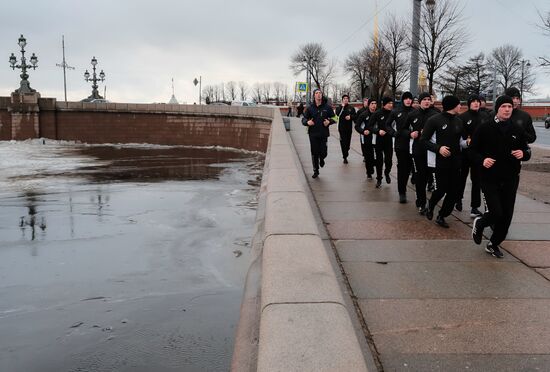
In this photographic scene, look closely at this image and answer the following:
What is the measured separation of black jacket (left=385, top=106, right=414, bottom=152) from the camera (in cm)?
852

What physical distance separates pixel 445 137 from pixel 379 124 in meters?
3.32

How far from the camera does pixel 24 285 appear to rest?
7.69 m

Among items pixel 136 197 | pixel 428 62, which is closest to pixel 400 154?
pixel 136 197

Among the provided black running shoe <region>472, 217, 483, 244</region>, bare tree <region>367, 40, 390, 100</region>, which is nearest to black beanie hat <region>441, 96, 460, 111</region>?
black running shoe <region>472, 217, 483, 244</region>

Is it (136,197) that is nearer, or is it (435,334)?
(435,334)

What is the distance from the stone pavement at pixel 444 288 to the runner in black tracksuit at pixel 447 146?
1.63ft

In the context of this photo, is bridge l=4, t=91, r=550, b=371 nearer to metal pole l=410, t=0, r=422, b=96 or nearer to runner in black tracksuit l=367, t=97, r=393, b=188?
runner in black tracksuit l=367, t=97, r=393, b=188

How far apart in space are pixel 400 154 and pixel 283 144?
641 cm

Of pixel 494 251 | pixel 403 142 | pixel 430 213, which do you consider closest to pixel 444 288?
pixel 494 251

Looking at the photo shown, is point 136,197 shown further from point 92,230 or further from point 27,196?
point 92,230

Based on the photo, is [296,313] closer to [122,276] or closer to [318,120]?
[122,276]

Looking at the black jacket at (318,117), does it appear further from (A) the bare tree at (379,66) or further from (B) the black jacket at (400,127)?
(A) the bare tree at (379,66)

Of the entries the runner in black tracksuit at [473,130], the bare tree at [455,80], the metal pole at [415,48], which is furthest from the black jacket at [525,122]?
the bare tree at [455,80]

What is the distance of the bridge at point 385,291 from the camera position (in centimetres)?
331
